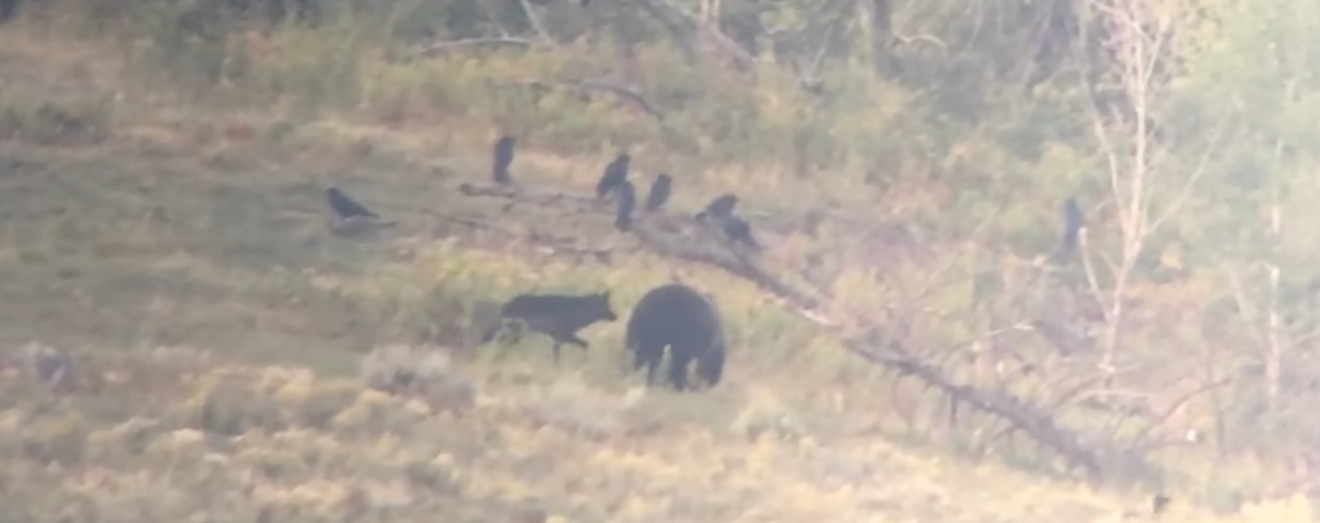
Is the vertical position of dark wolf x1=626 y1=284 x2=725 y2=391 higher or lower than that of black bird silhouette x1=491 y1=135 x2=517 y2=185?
lower

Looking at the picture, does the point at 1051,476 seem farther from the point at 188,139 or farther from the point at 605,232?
the point at 188,139

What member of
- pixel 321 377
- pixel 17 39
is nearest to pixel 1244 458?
pixel 321 377

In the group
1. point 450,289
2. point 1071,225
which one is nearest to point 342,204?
point 450,289

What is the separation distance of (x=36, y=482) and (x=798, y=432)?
75cm

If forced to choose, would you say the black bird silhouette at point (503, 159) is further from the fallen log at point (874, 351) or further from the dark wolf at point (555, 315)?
the dark wolf at point (555, 315)

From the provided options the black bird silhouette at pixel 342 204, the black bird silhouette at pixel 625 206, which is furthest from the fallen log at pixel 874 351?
the black bird silhouette at pixel 342 204

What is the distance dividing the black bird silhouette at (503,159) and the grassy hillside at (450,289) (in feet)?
0.05

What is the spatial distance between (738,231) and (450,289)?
12.6 inches

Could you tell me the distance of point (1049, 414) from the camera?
5.46 feet

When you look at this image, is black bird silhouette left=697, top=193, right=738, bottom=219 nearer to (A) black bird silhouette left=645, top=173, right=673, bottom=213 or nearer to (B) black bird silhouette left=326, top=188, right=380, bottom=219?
(A) black bird silhouette left=645, top=173, right=673, bottom=213

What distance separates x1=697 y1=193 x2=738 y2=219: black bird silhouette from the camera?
5.26ft

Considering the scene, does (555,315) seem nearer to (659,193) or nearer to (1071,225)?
(659,193)

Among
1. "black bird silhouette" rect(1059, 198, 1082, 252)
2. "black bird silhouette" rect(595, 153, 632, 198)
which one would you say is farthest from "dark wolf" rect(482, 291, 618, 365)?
"black bird silhouette" rect(1059, 198, 1082, 252)

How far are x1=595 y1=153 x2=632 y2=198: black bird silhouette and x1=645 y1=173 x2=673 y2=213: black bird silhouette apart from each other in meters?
0.03
